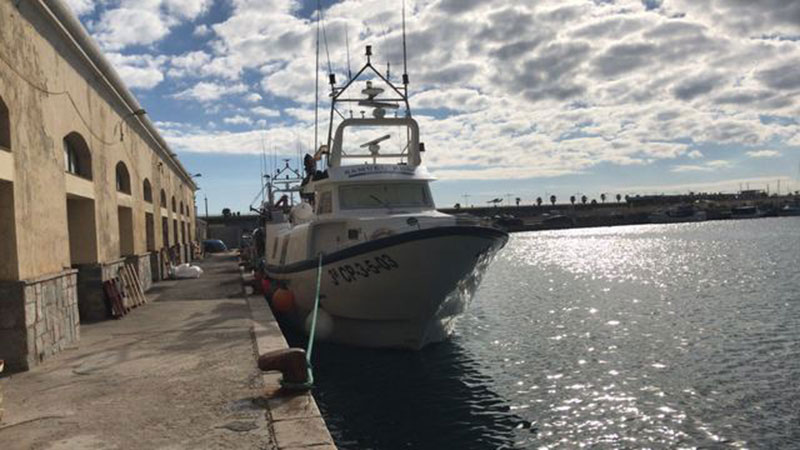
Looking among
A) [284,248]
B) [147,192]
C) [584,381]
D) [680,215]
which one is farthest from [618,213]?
[584,381]

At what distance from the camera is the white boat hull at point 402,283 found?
12.3m

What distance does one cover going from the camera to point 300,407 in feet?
21.8

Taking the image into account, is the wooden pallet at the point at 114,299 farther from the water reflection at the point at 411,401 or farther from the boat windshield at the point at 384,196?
the boat windshield at the point at 384,196

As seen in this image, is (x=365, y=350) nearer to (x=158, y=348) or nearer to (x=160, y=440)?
(x=158, y=348)

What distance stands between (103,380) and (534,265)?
4025cm

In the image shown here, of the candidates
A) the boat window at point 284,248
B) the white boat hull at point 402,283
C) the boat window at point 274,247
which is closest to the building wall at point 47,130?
Answer: the boat window at point 284,248

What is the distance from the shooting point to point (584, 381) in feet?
39.8

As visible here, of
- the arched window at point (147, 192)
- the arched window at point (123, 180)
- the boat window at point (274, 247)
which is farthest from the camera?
the arched window at point (147, 192)

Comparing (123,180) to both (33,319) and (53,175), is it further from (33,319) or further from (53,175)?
(33,319)

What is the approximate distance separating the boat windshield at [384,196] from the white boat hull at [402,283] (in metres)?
1.85

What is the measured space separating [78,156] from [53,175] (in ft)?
11.2

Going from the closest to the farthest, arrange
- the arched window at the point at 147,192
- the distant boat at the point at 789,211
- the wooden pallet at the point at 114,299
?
1. the wooden pallet at the point at 114,299
2. the arched window at the point at 147,192
3. the distant boat at the point at 789,211

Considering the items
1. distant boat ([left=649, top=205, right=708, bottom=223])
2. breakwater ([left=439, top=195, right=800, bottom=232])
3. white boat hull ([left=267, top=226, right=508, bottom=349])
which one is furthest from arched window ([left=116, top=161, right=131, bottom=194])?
distant boat ([left=649, top=205, right=708, bottom=223])

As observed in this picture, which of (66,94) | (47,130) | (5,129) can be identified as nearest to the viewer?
(5,129)
